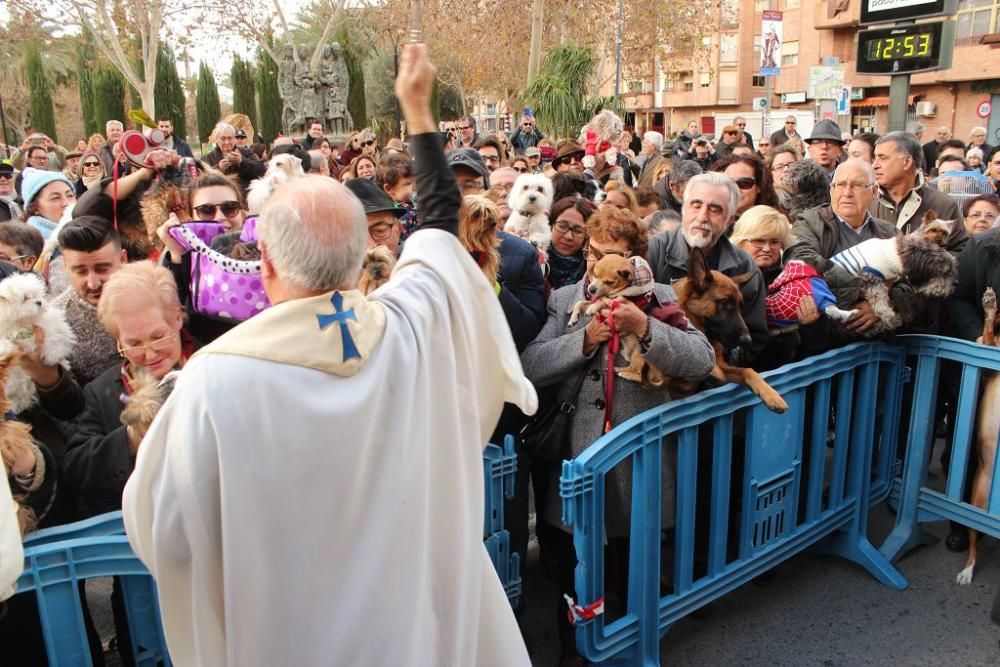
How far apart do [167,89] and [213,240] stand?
3306 centimetres

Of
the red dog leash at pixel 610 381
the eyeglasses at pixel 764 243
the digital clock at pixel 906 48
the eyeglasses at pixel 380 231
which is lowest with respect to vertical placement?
the red dog leash at pixel 610 381

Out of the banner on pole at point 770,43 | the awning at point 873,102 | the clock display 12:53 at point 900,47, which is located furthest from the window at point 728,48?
the clock display 12:53 at point 900,47

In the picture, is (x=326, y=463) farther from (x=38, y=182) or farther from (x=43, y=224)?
(x=38, y=182)

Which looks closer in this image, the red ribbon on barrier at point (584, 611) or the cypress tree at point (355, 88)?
the red ribbon on barrier at point (584, 611)

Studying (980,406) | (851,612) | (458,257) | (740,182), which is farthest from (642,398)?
(740,182)

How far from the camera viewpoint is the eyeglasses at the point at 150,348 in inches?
97.9

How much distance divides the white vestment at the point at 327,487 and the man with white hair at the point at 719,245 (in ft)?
6.20

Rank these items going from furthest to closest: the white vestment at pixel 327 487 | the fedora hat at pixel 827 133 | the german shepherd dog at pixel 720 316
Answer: the fedora hat at pixel 827 133
the german shepherd dog at pixel 720 316
the white vestment at pixel 327 487

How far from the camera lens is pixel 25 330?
Answer: 8.49 ft

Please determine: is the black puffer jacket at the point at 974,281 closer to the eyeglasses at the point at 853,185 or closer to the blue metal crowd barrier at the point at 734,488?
the blue metal crowd barrier at the point at 734,488

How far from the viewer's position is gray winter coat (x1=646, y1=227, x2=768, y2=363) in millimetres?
3465

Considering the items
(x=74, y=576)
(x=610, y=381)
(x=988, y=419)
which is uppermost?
(x=610, y=381)

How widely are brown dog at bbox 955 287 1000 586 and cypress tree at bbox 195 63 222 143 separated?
3424cm

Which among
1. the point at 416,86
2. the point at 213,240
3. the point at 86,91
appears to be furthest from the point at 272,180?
the point at 86,91
